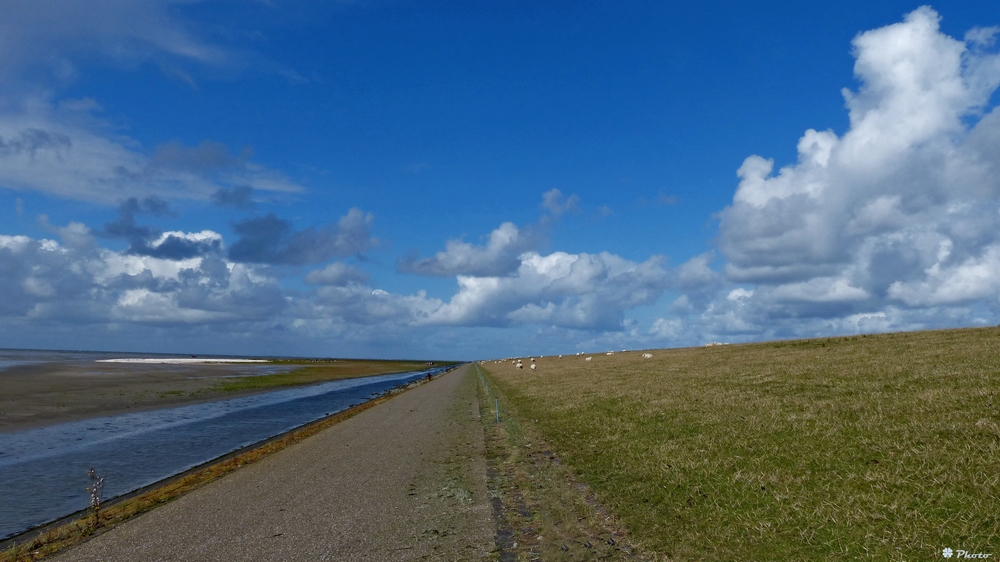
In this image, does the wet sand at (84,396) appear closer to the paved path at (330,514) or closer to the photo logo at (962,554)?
the paved path at (330,514)

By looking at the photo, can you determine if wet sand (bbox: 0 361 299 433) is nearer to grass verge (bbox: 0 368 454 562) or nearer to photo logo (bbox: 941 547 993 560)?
grass verge (bbox: 0 368 454 562)

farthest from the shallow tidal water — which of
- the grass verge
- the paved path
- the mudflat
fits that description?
the paved path

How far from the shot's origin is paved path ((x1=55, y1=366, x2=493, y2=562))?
490 inches

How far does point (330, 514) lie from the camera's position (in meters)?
15.1

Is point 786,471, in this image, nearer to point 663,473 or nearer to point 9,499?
point 663,473

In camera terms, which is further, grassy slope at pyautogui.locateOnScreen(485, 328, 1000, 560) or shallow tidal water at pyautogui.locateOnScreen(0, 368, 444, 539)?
shallow tidal water at pyautogui.locateOnScreen(0, 368, 444, 539)

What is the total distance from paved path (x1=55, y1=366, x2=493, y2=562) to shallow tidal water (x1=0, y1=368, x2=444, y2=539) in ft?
15.2

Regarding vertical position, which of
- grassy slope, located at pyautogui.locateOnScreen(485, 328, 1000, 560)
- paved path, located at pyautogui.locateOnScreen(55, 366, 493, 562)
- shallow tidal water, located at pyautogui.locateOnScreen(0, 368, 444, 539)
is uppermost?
grassy slope, located at pyautogui.locateOnScreen(485, 328, 1000, 560)

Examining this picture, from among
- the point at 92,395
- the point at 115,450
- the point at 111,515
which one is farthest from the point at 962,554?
the point at 92,395

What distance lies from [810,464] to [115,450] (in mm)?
32828

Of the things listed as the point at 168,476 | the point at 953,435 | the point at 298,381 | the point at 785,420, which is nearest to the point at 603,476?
the point at 785,420

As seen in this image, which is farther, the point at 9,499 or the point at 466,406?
the point at 466,406

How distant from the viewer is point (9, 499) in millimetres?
20156

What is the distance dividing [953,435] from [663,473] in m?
7.54
